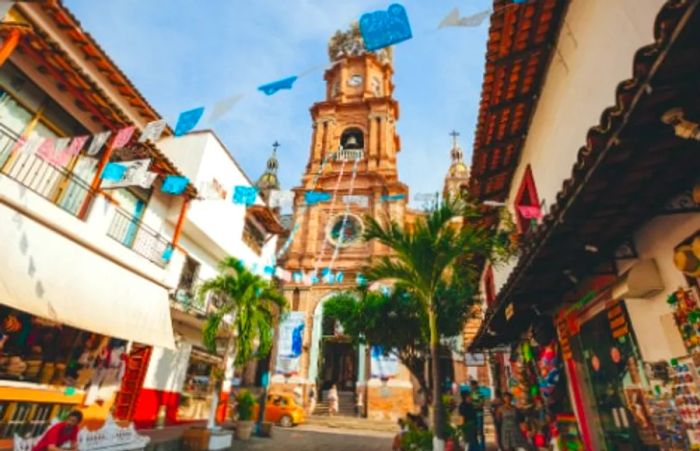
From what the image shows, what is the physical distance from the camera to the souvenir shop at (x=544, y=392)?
699cm

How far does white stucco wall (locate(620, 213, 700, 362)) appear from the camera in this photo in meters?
3.76

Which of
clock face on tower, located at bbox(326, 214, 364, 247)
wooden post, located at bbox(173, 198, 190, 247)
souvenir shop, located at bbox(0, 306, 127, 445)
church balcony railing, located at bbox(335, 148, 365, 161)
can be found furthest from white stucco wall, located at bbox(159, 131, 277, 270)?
church balcony railing, located at bbox(335, 148, 365, 161)

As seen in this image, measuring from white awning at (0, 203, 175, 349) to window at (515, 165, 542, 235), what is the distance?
949cm

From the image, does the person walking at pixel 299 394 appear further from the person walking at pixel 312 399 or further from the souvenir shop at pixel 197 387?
the souvenir shop at pixel 197 387

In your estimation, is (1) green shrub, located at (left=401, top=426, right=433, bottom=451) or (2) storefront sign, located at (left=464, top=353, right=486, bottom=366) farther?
(2) storefront sign, located at (left=464, top=353, right=486, bottom=366)

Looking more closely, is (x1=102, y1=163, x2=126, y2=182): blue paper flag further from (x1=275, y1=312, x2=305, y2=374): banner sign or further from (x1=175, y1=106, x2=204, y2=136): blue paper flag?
(x1=275, y1=312, x2=305, y2=374): banner sign

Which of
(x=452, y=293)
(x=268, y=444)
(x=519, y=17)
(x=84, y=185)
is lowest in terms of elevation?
(x=268, y=444)

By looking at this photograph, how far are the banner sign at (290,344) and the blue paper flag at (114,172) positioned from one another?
542 inches

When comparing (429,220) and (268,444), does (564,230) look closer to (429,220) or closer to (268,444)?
(429,220)

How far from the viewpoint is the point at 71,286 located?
830cm

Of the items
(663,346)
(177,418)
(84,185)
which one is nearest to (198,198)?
(84,185)

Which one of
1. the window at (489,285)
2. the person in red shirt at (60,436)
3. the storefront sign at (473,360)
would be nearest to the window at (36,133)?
the person in red shirt at (60,436)

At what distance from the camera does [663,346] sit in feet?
13.5

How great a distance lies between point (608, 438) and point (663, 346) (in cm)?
262
